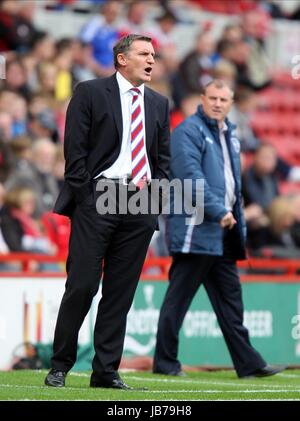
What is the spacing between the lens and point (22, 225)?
42.0ft

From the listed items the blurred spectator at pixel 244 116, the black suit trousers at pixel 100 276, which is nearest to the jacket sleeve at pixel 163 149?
the black suit trousers at pixel 100 276

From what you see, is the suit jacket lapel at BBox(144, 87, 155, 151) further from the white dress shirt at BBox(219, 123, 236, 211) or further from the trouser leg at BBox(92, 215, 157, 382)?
the white dress shirt at BBox(219, 123, 236, 211)

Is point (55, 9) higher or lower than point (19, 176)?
higher

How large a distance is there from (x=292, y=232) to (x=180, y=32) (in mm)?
5238

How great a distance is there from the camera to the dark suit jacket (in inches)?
315

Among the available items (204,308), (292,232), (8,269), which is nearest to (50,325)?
(8,269)

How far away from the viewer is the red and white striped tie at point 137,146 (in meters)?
8.19

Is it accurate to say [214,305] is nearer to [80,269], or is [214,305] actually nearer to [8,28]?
[80,269]

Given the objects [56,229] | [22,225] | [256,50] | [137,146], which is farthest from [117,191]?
[256,50]

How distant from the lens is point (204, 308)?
40.8 ft

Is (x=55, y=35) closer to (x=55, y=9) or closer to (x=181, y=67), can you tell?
(x=55, y=9)

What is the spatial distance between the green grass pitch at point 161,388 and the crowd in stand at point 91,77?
3.13m

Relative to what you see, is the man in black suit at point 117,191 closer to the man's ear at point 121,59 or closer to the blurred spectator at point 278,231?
the man's ear at point 121,59

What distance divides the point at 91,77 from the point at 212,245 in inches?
266
